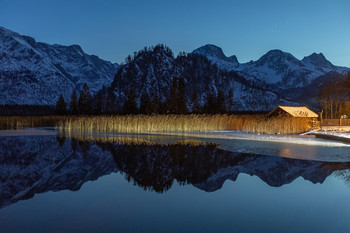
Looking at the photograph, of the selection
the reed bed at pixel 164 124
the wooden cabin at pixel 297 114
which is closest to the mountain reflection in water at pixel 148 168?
the reed bed at pixel 164 124

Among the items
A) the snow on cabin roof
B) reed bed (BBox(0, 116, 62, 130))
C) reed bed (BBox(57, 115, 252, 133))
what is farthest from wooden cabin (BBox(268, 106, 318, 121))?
reed bed (BBox(0, 116, 62, 130))

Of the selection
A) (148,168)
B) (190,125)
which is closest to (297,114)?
(190,125)

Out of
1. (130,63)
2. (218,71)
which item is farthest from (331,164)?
(218,71)

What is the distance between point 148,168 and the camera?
8930 millimetres

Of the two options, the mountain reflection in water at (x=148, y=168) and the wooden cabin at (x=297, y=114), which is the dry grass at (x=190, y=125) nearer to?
the wooden cabin at (x=297, y=114)

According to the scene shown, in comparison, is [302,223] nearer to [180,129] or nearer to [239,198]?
[239,198]

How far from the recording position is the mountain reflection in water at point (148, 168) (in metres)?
7.02

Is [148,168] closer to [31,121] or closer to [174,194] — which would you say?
[174,194]

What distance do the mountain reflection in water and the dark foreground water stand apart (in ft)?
0.08

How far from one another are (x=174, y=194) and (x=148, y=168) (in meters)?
2.89

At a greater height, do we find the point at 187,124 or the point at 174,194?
the point at 187,124

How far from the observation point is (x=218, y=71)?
153m

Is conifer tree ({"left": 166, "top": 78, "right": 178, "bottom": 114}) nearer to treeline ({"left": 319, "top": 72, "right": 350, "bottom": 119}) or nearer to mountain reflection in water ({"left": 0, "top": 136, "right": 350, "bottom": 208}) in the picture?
treeline ({"left": 319, "top": 72, "right": 350, "bottom": 119})

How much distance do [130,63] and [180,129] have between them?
369 ft
